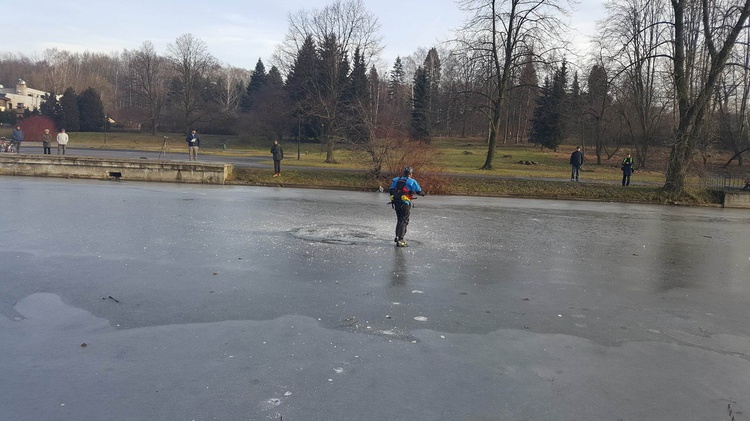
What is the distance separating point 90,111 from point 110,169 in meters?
56.5

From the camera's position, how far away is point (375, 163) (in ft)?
86.0

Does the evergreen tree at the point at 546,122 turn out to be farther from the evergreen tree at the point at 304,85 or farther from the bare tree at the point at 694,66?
the bare tree at the point at 694,66

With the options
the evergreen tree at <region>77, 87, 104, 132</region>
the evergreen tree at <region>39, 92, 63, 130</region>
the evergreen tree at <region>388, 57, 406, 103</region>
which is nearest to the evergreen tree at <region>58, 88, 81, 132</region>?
the evergreen tree at <region>39, 92, 63, 130</region>

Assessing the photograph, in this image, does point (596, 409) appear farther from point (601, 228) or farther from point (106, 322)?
point (601, 228)

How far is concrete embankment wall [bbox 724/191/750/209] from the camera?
24875 mm

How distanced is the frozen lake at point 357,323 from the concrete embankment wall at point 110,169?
36.1 ft

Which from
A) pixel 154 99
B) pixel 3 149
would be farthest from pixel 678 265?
pixel 154 99

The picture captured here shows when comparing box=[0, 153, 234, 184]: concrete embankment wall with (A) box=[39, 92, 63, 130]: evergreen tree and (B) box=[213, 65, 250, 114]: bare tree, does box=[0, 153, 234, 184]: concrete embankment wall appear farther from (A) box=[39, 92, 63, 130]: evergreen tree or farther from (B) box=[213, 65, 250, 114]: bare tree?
(B) box=[213, 65, 250, 114]: bare tree

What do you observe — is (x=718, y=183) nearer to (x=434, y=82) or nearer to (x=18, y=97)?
(x=434, y=82)

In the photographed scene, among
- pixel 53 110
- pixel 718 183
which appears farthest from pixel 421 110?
pixel 53 110

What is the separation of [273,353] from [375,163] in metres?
21.0

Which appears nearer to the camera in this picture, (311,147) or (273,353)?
(273,353)

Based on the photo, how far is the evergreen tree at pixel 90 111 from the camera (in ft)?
239

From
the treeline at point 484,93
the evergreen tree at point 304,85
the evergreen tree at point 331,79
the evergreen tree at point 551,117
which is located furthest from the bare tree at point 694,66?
the evergreen tree at point 551,117
